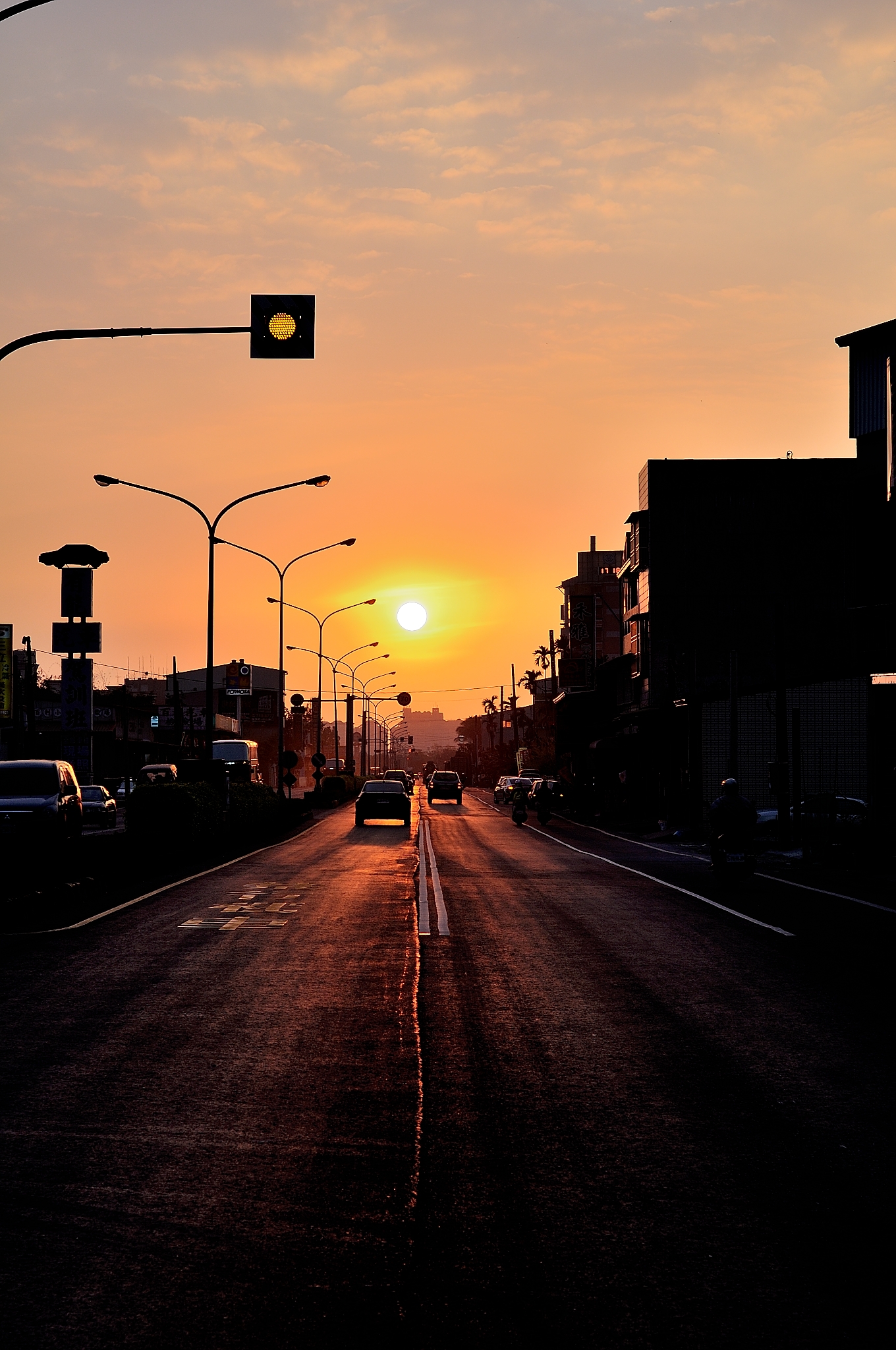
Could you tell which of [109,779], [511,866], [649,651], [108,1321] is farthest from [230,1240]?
[109,779]

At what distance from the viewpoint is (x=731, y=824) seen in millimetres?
22328

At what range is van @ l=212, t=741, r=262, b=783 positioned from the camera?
5744 cm

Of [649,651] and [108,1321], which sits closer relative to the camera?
[108,1321]

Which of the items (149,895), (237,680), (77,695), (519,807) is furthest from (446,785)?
(149,895)

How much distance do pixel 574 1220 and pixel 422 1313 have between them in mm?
1117

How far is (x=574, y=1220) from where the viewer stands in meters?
5.49

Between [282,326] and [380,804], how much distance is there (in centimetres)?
3719

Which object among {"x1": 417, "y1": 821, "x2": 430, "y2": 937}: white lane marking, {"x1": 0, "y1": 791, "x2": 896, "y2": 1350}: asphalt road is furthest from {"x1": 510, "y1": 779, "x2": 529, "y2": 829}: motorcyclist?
{"x1": 0, "y1": 791, "x2": 896, "y2": 1350}: asphalt road

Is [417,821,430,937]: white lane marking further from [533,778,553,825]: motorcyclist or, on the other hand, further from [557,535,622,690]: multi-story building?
[557,535,622,690]: multi-story building

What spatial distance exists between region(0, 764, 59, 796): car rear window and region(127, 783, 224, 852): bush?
115 inches

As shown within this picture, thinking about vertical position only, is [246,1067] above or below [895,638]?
below

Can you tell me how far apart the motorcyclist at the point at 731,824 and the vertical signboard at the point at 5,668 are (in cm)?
5309

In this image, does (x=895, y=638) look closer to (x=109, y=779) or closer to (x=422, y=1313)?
(x=422, y=1313)

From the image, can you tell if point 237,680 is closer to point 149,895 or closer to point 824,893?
point 149,895
